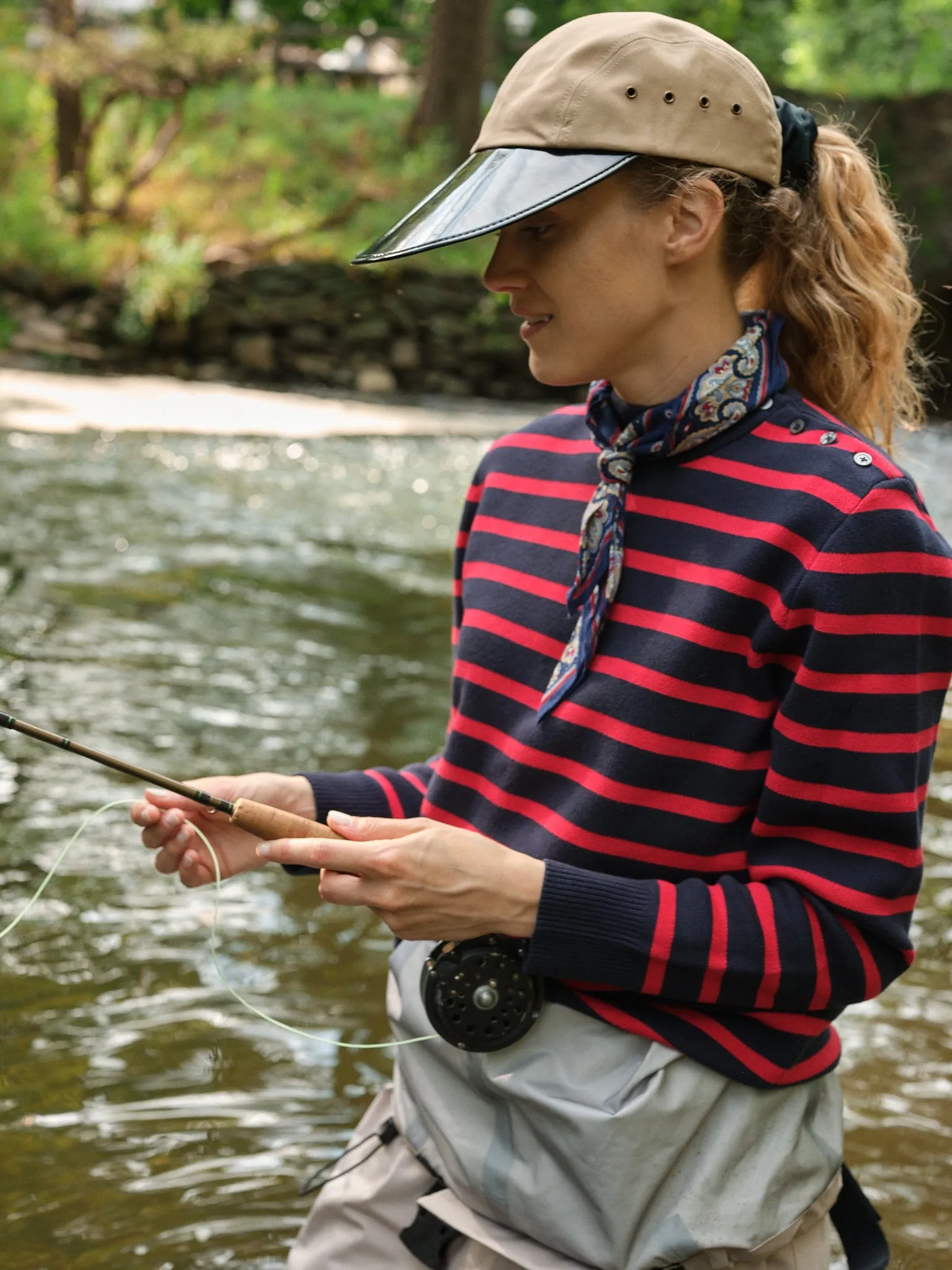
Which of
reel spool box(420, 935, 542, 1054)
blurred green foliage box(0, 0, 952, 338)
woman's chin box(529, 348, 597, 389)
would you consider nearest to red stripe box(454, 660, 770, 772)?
reel spool box(420, 935, 542, 1054)

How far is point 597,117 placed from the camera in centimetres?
148

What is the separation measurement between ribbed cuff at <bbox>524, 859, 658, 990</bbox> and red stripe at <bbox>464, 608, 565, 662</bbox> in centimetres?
26

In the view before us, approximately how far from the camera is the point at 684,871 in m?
1.57

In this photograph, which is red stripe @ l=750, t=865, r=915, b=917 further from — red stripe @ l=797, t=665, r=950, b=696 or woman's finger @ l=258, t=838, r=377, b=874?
woman's finger @ l=258, t=838, r=377, b=874

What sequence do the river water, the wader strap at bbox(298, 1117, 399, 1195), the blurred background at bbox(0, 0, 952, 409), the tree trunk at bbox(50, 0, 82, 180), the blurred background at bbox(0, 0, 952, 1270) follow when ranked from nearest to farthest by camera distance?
the wader strap at bbox(298, 1117, 399, 1195) → the river water → the blurred background at bbox(0, 0, 952, 1270) → the blurred background at bbox(0, 0, 952, 409) → the tree trunk at bbox(50, 0, 82, 180)

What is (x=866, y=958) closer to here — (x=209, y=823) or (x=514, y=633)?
(x=514, y=633)

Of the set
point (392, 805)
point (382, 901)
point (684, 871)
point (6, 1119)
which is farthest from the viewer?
point (6, 1119)

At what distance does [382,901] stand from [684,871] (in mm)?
320

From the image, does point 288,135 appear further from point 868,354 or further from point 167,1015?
point 868,354

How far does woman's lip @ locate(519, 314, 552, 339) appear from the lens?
5.24 ft

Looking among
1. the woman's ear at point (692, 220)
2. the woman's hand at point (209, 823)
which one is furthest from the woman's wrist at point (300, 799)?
the woman's ear at point (692, 220)

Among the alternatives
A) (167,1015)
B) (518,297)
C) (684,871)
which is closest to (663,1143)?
(684,871)

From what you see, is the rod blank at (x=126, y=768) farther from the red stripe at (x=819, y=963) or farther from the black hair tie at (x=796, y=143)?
the black hair tie at (x=796, y=143)

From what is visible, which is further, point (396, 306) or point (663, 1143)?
point (396, 306)
